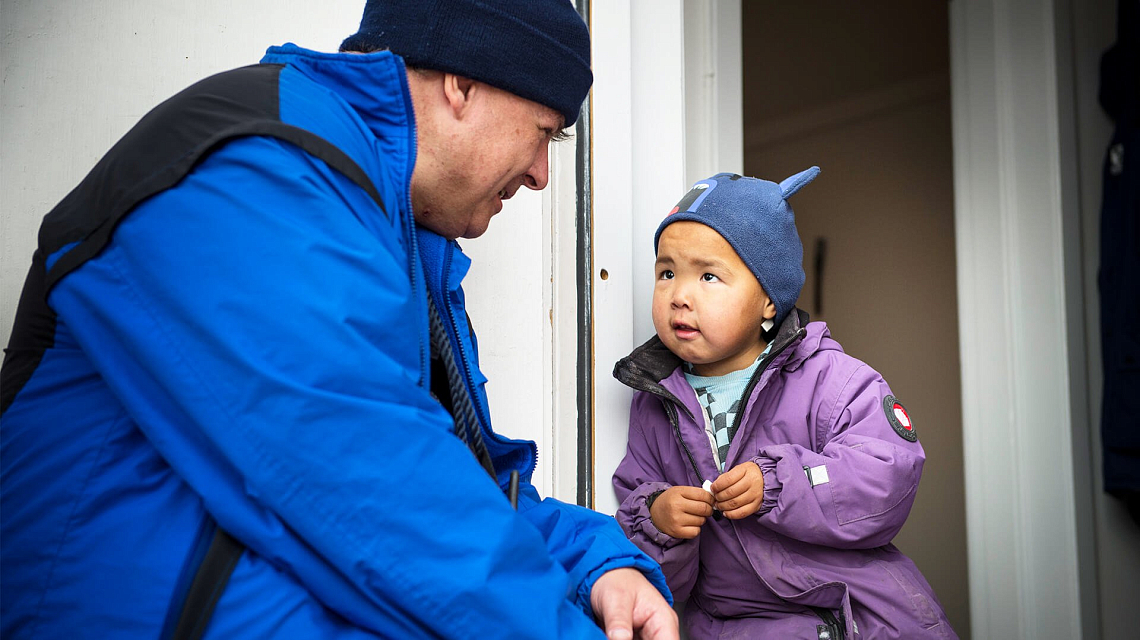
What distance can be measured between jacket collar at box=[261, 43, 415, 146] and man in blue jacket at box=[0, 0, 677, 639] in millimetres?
93

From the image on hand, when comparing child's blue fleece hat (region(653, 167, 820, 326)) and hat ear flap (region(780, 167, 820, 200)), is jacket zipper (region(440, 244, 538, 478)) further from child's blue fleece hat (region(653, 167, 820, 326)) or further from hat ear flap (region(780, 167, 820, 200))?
hat ear flap (region(780, 167, 820, 200))

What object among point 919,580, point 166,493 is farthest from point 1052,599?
point 166,493

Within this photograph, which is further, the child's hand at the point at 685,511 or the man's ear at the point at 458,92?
the child's hand at the point at 685,511

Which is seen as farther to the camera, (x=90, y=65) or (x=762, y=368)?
(x=762, y=368)

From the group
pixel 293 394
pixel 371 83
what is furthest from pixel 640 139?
pixel 293 394

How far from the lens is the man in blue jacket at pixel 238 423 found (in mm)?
497

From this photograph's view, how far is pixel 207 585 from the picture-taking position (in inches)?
19.8

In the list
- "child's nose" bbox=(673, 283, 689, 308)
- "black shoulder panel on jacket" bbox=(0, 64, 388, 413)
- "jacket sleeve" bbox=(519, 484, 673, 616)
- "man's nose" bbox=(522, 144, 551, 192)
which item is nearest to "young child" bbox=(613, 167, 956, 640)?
"child's nose" bbox=(673, 283, 689, 308)

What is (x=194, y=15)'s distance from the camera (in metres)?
0.95

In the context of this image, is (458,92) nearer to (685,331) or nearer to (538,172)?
(538,172)

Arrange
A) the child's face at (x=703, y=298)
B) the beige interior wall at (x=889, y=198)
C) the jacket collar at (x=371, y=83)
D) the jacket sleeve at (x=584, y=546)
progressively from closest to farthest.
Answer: the jacket collar at (x=371, y=83), the jacket sleeve at (x=584, y=546), the child's face at (x=703, y=298), the beige interior wall at (x=889, y=198)

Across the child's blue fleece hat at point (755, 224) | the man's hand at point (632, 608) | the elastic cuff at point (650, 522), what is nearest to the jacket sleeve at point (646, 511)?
the elastic cuff at point (650, 522)

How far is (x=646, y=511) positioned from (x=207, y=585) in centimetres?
81

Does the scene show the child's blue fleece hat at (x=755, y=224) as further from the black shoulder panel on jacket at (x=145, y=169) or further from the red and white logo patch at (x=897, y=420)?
the black shoulder panel on jacket at (x=145, y=169)
